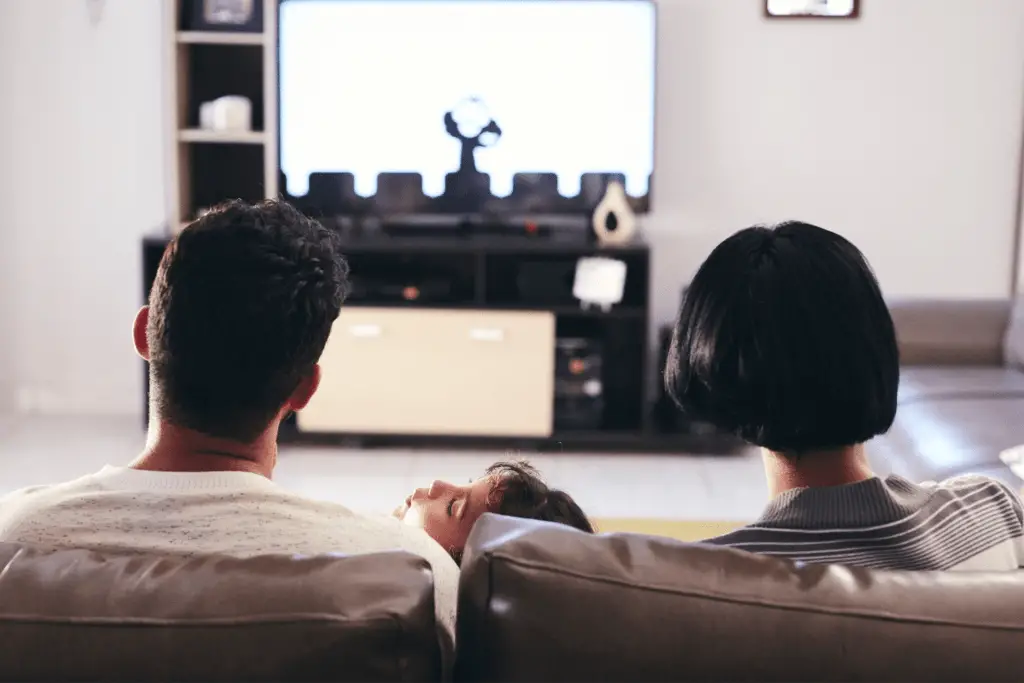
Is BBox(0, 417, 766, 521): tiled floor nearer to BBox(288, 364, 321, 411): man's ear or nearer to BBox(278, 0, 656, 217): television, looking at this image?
BBox(278, 0, 656, 217): television

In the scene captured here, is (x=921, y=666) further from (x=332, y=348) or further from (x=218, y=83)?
(x=218, y=83)

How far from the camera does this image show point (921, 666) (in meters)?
1.06

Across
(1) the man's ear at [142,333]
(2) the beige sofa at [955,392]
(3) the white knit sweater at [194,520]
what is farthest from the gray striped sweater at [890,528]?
(2) the beige sofa at [955,392]

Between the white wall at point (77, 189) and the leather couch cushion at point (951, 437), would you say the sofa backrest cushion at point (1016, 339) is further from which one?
the white wall at point (77, 189)

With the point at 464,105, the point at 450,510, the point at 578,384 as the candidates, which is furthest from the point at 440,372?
the point at 450,510

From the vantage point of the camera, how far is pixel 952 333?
384 centimetres

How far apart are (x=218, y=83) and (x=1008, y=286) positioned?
118 inches

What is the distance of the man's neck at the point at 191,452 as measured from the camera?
4.32ft

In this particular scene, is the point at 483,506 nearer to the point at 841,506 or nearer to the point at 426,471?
the point at 841,506

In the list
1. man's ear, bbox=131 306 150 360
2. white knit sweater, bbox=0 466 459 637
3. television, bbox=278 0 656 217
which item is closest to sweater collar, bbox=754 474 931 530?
white knit sweater, bbox=0 466 459 637

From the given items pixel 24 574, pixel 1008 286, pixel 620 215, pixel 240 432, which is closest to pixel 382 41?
pixel 620 215

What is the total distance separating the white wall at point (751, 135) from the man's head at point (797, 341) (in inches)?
132

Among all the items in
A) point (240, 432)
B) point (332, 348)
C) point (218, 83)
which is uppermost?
point (218, 83)

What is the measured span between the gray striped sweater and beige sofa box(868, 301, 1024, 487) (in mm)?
1517
